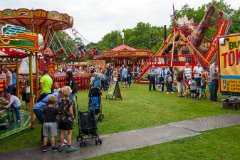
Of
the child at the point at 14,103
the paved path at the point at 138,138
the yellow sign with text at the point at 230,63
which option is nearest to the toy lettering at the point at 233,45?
the yellow sign with text at the point at 230,63

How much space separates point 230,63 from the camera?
13203mm

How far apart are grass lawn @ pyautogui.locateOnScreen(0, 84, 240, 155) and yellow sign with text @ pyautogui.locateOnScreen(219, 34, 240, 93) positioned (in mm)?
1018

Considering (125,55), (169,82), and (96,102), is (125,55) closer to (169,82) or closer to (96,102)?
(169,82)

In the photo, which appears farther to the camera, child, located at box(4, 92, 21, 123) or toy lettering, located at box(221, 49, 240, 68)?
toy lettering, located at box(221, 49, 240, 68)

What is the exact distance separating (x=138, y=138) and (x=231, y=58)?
692cm

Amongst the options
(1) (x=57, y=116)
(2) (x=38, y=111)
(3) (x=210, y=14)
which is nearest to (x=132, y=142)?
(1) (x=57, y=116)

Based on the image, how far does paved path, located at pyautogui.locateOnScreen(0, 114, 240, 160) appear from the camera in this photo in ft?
23.7

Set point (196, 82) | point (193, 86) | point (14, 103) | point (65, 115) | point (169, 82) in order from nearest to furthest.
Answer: point (65, 115)
point (14, 103)
point (193, 86)
point (196, 82)
point (169, 82)

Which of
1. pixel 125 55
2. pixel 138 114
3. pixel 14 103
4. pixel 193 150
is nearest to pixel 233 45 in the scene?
pixel 138 114

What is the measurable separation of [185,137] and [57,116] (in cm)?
344

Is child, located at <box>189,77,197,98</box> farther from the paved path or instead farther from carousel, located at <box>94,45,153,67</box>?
carousel, located at <box>94,45,153,67</box>

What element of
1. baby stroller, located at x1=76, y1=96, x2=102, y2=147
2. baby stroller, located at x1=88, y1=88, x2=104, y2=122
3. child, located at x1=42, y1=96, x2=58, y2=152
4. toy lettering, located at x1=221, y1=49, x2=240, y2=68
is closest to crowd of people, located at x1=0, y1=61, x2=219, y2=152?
child, located at x1=42, y1=96, x2=58, y2=152

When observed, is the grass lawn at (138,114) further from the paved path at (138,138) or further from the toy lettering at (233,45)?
the toy lettering at (233,45)

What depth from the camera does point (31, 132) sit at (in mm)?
9539
